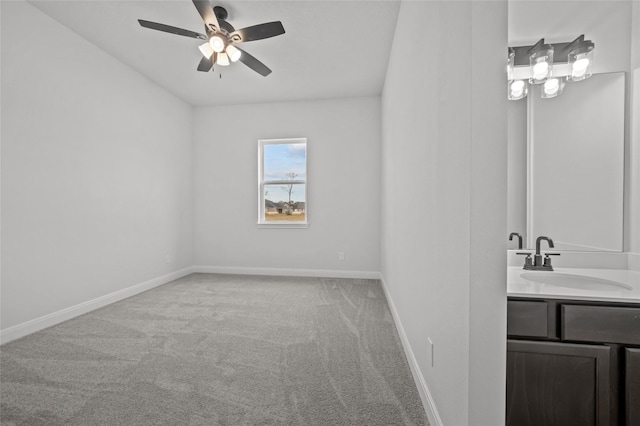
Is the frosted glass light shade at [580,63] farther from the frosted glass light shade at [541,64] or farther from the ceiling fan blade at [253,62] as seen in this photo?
the ceiling fan blade at [253,62]

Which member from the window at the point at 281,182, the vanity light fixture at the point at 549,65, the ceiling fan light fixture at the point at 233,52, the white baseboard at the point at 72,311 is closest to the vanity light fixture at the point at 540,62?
the vanity light fixture at the point at 549,65

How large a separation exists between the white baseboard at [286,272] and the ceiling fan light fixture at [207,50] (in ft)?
10.2

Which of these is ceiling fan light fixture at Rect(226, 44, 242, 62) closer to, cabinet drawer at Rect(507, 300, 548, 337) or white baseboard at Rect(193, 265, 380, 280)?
cabinet drawer at Rect(507, 300, 548, 337)

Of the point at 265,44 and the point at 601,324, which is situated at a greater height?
the point at 265,44

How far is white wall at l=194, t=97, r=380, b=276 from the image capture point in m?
4.48

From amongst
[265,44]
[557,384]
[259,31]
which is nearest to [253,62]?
[265,44]

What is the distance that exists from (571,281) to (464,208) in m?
0.91

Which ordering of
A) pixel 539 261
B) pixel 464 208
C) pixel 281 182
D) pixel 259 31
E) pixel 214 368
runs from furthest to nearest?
pixel 281 182
pixel 259 31
pixel 214 368
pixel 539 261
pixel 464 208

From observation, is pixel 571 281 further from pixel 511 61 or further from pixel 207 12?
pixel 207 12

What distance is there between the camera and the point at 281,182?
478cm

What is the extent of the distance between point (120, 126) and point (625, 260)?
15.1 ft

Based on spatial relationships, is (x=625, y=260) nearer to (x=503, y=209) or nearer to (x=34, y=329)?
(x=503, y=209)

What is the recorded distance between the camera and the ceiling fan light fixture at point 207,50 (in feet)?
8.43

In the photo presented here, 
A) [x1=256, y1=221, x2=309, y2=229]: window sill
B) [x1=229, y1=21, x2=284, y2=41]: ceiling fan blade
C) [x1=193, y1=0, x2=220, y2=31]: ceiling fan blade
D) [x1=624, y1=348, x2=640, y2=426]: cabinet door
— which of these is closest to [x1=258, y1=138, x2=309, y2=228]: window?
[x1=256, y1=221, x2=309, y2=229]: window sill
